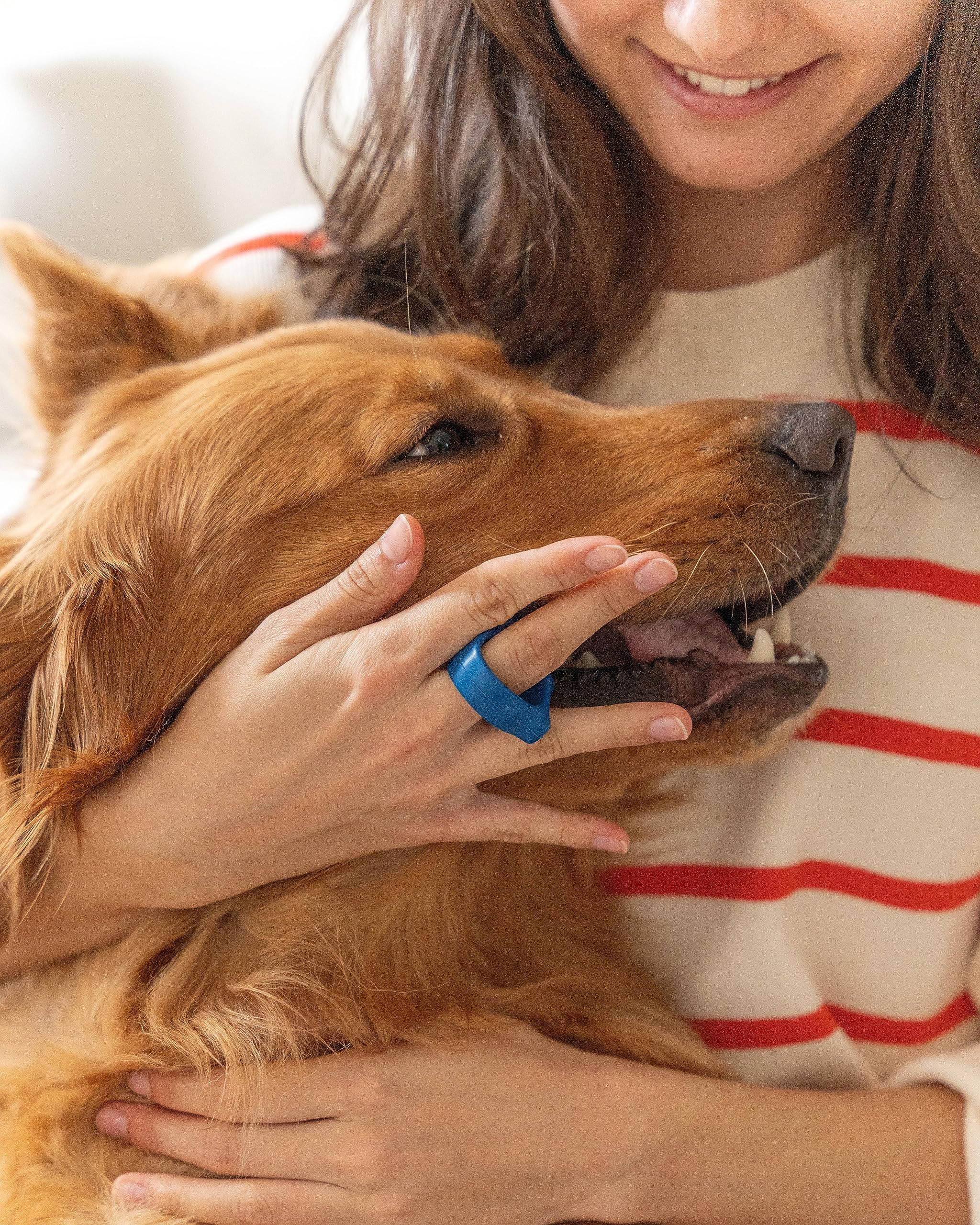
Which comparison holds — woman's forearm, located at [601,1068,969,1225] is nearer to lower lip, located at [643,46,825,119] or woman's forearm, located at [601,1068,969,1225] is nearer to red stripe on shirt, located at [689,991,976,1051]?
red stripe on shirt, located at [689,991,976,1051]

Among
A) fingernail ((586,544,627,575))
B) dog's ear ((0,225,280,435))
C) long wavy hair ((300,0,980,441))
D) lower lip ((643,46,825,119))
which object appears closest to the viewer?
fingernail ((586,544,627,575))

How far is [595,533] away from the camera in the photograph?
1.37 meters

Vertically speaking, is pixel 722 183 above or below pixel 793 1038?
above

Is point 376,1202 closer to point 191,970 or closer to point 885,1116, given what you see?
point 191,970

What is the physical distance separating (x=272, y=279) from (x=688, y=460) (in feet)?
3.20

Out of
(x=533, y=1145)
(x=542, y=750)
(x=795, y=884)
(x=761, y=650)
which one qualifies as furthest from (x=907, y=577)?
(x=533, y=1145)

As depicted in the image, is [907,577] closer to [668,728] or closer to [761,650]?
[761,650]

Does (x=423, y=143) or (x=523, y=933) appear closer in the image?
(x=523, y=933)

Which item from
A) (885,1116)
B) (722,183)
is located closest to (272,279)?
(722,183)

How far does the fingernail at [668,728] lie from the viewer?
1250 millimetres

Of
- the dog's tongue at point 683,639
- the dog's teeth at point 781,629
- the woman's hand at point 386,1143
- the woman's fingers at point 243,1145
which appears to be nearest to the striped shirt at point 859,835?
the dog's teeth at point 781,629

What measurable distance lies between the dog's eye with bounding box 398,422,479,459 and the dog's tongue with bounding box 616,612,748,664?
0.30 m

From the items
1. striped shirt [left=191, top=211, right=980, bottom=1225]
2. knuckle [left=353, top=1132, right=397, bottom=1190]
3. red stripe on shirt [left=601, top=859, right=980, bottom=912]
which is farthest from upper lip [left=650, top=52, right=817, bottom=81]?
knuckle [left=353, top=1132, right=397, bottom=1190]

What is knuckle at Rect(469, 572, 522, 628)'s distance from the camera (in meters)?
1.17
